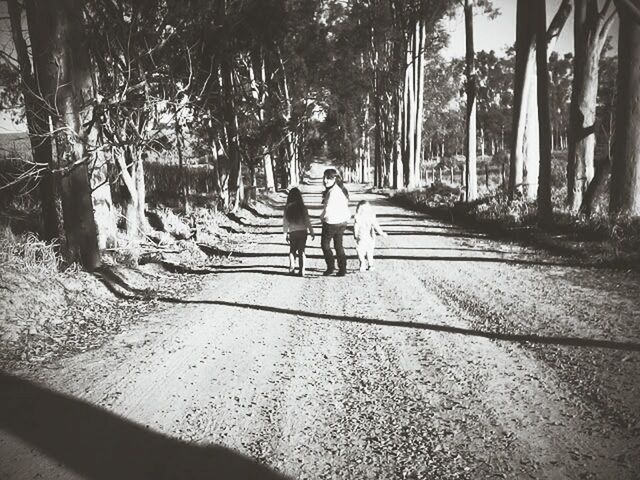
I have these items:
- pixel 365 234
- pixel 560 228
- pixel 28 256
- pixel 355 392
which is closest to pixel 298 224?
pixel 365 234

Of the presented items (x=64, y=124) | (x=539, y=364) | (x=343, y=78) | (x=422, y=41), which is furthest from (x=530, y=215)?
(x=343, y=78)

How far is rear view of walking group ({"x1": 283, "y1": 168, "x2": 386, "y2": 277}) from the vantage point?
8.18 meters

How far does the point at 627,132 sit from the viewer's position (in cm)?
941

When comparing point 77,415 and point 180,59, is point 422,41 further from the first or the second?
point 77,415

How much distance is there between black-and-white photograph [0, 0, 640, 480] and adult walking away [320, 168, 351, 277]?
4 centimetres

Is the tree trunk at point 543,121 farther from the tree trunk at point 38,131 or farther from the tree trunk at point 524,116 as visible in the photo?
the tree trunk at point 38,131

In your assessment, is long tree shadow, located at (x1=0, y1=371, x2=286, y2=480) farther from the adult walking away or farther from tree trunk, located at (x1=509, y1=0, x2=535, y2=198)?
tree trunk, located at (x1=509, y1=0, x2=535, y2=198)

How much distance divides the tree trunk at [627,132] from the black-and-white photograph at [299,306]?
1.7 inches

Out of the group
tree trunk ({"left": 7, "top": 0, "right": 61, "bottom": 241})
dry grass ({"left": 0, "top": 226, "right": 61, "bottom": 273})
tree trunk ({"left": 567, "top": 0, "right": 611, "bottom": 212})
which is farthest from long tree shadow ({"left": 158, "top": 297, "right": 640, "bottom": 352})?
tree trunk ({"left": 567, "top": 0, "right": 611, "bottom": 212})

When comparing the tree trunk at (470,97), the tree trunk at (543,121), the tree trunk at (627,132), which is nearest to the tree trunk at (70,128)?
the tree trunk at (543,121)

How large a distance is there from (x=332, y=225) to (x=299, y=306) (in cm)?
230

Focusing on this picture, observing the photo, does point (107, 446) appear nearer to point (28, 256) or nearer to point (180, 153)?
point (28, 256)

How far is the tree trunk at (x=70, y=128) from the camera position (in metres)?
7.23

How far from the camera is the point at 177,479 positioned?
2.79 m
